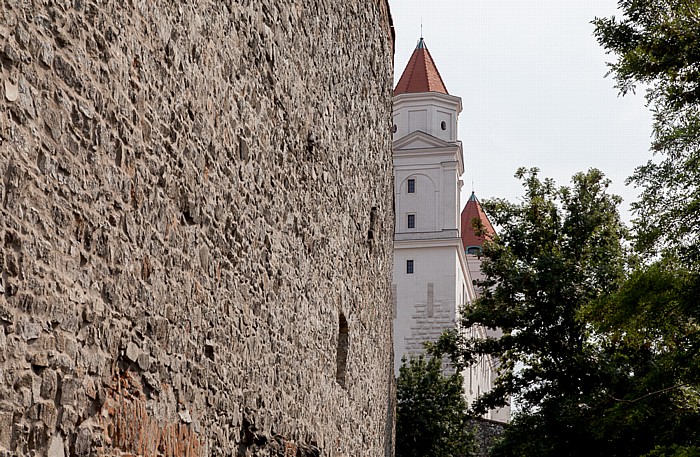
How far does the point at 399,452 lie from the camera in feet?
84.9

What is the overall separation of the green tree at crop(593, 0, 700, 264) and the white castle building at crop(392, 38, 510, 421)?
3446 centimetres

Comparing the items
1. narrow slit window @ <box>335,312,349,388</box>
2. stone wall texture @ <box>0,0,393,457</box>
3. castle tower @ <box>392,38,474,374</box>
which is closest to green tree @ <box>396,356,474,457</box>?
narrow slit window @ <box>335,312,349,388</box>

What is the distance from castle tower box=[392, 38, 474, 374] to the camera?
4653 cm

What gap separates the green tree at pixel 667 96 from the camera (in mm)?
10594

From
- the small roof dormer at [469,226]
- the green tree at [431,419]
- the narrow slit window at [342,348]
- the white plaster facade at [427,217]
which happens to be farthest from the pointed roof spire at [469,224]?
the narrow slit window at [342,348]

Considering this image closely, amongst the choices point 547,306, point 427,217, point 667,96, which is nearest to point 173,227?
point 667,96

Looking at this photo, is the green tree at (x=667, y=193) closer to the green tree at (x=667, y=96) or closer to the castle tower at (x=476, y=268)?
the green tree at (x=667, y=96)

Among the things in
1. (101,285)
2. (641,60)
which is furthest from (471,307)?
(101,285)

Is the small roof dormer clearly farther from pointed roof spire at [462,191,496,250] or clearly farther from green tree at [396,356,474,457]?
green tree at [396,356,474,457]

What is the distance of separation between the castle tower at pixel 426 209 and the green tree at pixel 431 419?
19.0 metres

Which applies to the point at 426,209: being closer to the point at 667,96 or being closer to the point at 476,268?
the point at 476,268

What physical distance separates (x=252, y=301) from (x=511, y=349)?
14.7 meters

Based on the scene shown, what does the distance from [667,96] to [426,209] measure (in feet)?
122

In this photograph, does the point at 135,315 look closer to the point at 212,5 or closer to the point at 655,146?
the point at 212,5
